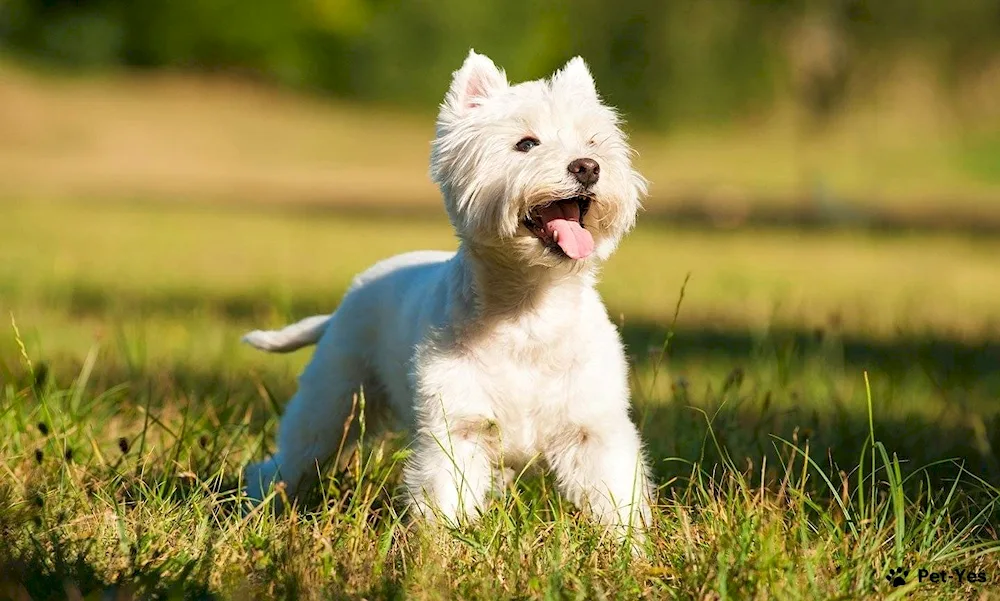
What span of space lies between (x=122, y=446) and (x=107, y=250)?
1060cm

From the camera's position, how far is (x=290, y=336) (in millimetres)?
5289

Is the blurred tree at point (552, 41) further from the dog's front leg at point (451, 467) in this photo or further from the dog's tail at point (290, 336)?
the dog's front leg at point (451, 467)

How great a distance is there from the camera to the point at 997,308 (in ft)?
34.5

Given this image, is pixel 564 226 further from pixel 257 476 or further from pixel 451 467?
pixel 257 476

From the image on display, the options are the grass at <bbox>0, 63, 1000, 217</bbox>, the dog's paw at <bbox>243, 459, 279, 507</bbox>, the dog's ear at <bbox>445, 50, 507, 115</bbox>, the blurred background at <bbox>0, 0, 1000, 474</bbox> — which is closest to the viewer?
the dog's ear at <bbox>445, 50, 507, 115</bbox>

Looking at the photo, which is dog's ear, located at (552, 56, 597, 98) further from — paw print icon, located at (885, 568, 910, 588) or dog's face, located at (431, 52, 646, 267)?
paw print icon, located at (885, 568, 910, 588)

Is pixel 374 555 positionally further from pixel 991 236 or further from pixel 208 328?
pixel 991 236

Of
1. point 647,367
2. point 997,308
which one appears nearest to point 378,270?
point 647,367

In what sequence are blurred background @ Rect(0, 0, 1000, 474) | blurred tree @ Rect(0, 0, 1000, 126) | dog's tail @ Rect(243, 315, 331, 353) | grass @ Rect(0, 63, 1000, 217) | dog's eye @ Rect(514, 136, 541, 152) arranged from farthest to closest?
blurred tree @ Rect(0, 0, 1000, 126)
grass @ Rect(0, 63, 1000, 217)
blurred background @ Rect(0, 0, 1000, 474)
dog's tail @ Rect(243, 315, 331, 353)
dog's eye @ Rect(514, 136, 541, 152)

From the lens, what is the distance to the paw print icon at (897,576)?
3.32 m

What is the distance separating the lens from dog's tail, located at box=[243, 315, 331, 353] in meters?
5.25

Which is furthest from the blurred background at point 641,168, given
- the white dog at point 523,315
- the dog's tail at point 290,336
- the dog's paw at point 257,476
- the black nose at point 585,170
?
the dog's paw at point 257,476

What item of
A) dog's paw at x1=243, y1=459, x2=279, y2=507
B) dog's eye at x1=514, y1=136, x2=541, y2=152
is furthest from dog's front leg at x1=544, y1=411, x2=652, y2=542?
dog's paw at x1=243, y1=459, x2=279, y2=507

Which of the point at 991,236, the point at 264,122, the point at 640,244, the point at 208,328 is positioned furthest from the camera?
the point at 264,122
